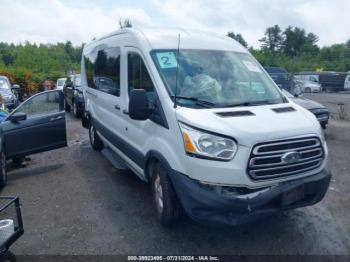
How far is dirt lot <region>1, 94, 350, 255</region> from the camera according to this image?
3730mm

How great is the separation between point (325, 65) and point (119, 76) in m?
56.1

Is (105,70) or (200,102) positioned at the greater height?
(105,70)

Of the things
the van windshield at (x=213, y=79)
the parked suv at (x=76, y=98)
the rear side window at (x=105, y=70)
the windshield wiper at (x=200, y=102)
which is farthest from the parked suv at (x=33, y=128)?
the parked suv at (x=76, y=98)

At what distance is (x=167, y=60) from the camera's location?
13.7 ft

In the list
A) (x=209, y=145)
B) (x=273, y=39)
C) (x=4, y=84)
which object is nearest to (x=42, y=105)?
(x=209, y=145)

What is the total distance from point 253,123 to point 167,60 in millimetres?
1389

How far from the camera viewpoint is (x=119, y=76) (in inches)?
204

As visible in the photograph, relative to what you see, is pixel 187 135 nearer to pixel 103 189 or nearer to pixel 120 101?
pixel 120 101

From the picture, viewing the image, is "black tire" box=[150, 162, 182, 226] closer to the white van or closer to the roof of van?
the white van

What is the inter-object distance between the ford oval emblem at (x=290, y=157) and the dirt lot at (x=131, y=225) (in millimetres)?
989

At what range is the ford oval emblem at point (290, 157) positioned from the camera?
11.1 ft

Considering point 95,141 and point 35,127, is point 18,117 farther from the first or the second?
point 95,141

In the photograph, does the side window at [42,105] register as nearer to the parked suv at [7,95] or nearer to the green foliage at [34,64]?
the parked suv at [7,95]

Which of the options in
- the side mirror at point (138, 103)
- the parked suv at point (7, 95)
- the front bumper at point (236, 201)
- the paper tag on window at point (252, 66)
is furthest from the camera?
the parked suv at point (7, 95)
